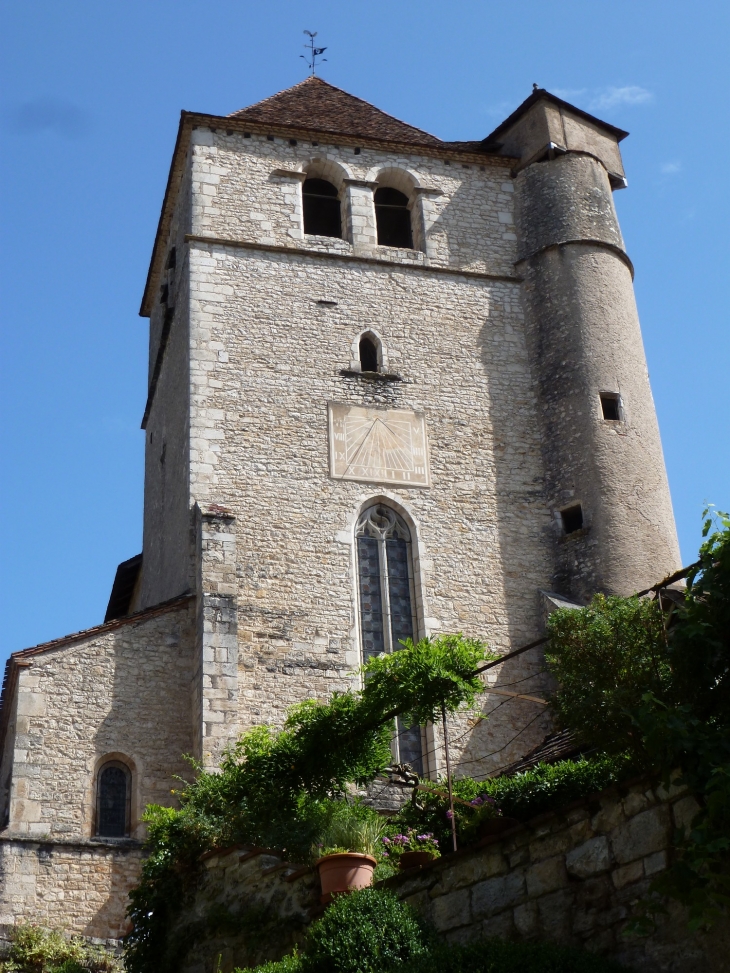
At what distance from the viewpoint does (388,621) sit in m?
19.0

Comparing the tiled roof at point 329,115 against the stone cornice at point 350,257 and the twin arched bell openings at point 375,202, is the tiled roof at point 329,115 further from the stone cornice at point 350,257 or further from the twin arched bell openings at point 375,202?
the stone cornice at point 350,257

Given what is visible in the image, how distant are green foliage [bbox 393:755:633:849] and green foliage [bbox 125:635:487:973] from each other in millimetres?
705

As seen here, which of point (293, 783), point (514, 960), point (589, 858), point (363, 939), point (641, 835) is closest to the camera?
Result: point (514, 960)

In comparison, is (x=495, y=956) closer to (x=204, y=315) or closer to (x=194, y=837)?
(x=194, y=837)

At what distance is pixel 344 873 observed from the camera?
1138 centimetres

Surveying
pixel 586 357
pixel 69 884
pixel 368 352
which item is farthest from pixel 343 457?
pixel 69 884

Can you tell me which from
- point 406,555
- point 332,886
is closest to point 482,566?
point 406,555

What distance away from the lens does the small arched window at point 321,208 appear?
23.4 meters

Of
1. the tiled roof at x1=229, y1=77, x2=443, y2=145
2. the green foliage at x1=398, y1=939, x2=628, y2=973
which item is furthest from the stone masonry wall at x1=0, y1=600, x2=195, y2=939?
the tiled roof at x1=229, y1=77, x2=443, y2=145

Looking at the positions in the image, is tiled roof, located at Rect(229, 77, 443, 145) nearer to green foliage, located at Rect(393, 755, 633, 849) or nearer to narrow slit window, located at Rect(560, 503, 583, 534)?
Result: narrow slit window, located at Rect(560, 503, 583, 534)

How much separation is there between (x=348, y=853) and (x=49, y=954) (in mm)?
4841

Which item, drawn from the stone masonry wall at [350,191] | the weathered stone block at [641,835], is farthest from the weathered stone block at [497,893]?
the stone masonry wall at [350,191]

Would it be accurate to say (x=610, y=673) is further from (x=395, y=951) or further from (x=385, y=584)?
(x=385, y=584)

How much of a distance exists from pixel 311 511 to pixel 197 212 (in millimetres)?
5199
